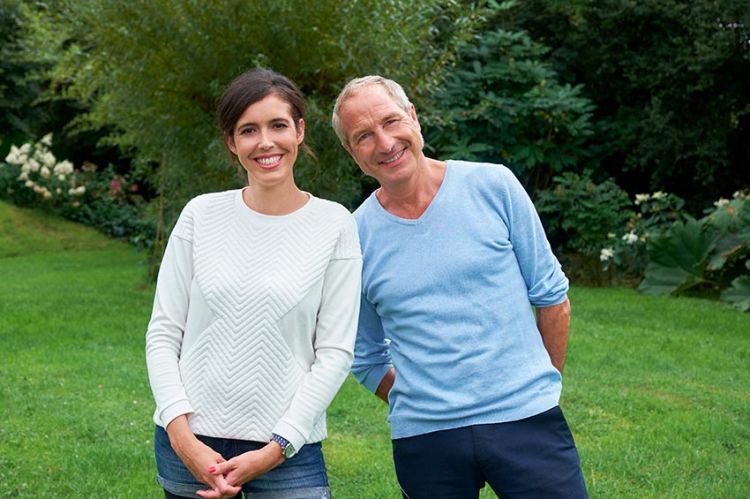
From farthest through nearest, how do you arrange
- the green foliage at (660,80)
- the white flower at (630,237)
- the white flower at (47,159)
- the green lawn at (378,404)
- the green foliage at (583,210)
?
the white flower at (47,159) → the green foliage at (583,210) → the green foliage at (660,80) → the white flower at (630,237) → the green lawn at (378,404)

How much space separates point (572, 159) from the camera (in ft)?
45.1

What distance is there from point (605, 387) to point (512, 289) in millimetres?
4407

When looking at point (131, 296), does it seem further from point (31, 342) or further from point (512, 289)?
point (512, 289)

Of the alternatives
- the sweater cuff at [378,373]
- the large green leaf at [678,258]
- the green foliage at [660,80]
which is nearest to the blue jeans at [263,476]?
the sweater cuff at [378,373]

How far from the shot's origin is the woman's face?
2.30 metres

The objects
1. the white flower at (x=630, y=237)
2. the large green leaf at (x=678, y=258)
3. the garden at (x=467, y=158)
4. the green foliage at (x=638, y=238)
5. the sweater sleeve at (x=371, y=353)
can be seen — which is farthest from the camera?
the green foliage at (x=638, y=238)

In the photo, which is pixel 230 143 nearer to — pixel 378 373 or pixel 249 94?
pixel 249 94

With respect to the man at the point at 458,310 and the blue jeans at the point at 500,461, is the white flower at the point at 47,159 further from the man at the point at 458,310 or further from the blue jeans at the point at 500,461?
the blue jeans at the point at 500,461

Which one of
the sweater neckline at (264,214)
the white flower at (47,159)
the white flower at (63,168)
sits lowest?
the white flower at (63,168)

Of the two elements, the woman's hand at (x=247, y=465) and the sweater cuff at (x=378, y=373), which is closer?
the woman's hand at (x=247, y=465)

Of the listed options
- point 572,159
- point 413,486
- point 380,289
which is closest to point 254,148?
point 380,289

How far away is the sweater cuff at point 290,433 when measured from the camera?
2.18 meters

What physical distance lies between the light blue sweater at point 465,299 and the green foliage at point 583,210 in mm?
10648

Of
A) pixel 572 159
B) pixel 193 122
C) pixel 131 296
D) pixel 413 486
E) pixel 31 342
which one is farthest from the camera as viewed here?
pixel 572 159
